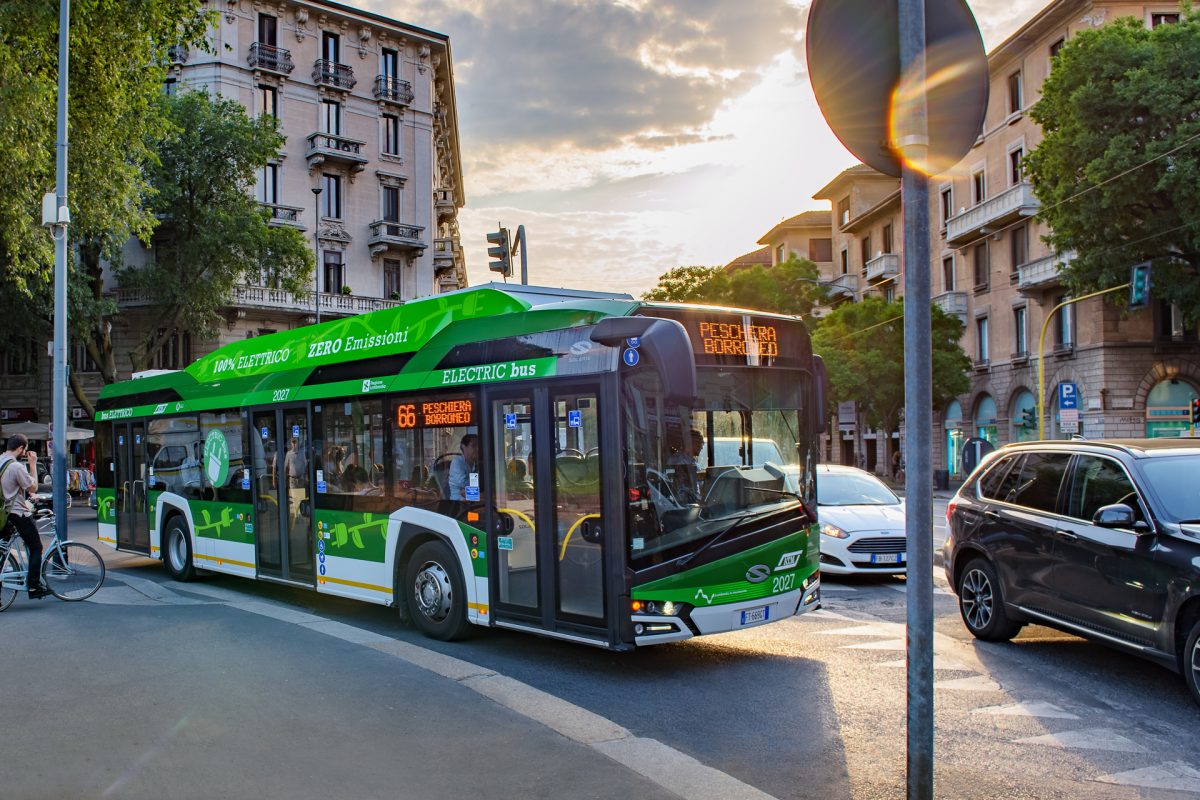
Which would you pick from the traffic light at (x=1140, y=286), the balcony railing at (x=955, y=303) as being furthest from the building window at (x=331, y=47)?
the traffic light at (x=1140, y=286)

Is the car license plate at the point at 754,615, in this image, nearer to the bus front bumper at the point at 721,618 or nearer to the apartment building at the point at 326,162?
the bus front bumper at the point at 721,618

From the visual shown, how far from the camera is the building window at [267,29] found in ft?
156

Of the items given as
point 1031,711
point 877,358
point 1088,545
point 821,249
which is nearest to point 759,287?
point 877,358

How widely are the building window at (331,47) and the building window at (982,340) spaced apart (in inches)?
1297

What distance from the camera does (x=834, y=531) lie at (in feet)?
40.0

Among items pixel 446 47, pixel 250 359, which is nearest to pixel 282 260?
pixel 446 47

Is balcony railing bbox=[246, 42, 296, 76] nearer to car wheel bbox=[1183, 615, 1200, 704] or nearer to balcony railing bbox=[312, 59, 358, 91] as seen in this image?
balcony railing bbox=[312, 59, 358, 91]

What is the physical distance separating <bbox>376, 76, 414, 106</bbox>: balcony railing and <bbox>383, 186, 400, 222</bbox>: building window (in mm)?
4496

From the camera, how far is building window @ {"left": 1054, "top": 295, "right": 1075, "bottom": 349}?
37.2 meters

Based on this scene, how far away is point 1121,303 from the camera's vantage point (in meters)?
32.8

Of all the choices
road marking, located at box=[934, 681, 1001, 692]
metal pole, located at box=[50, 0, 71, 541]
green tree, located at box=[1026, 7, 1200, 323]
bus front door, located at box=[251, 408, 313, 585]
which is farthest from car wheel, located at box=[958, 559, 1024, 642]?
green tree, located at box=[1026, 7, 1200, 323]

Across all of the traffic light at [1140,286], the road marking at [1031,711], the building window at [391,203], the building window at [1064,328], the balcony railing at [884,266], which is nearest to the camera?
the road marking at [1031,711]

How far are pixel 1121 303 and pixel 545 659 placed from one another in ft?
101

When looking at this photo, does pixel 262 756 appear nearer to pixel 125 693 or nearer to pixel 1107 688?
pixel 125 693
